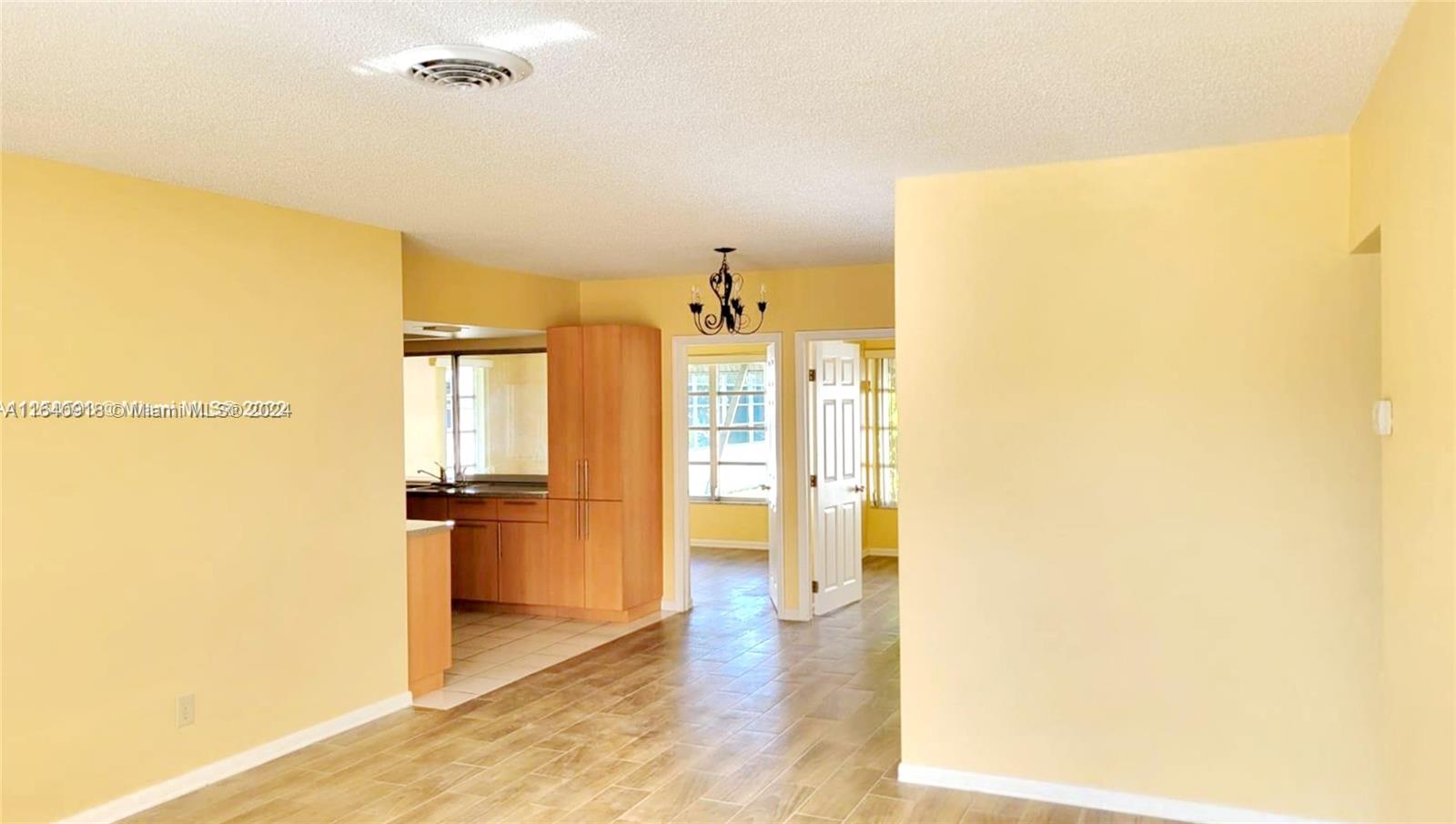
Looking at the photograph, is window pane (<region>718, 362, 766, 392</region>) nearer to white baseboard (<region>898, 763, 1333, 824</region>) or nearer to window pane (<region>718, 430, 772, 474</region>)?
window pane (<region>718, 430, 772, 474</region>)

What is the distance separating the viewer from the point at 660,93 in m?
3.04

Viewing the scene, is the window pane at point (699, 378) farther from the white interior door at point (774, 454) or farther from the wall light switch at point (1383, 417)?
the wall light switch at point (1383, 417)

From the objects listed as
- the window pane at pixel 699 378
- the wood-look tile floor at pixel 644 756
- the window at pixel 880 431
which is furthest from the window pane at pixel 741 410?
the wood-look tile floor at pixel 644 756

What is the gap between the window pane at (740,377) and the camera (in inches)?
438

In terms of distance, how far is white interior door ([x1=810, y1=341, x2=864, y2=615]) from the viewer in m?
7.45

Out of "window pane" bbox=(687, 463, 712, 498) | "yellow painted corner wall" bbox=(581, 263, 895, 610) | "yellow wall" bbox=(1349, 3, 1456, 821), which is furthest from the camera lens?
"window pane" bbox=(687, 463, 712, 498)

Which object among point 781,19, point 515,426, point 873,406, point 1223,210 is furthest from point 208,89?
point 873,406

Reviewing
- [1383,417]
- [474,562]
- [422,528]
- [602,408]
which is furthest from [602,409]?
[1383,417]

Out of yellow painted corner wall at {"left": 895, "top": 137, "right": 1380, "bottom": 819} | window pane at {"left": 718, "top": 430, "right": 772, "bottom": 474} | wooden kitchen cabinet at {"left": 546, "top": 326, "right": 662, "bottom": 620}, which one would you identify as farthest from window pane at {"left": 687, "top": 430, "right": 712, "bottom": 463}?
yellow painted corner wall at {"left": 895, "top": 137, "right": 1380, "bottom": 819}

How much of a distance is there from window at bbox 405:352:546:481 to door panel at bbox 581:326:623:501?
1.15m

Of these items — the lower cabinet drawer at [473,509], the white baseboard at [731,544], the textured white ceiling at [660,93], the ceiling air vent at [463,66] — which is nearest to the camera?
the textured white ceiling at [660,93]

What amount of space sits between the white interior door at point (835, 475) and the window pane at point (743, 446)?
2985mm

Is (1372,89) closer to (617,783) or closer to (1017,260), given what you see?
(1017,260)

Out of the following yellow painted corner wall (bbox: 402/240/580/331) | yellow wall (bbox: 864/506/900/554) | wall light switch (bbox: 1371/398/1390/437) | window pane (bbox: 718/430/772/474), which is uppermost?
yellow painted corner wall (bbox: 402/240/580/331)
